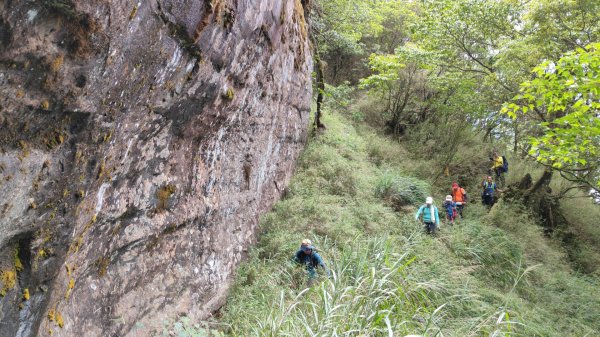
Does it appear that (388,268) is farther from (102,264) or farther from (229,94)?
(229,94)

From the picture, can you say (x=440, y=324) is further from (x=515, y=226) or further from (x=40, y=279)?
(x=515, y=226)

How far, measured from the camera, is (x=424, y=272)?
15.8ft

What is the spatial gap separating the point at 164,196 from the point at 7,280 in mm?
1980

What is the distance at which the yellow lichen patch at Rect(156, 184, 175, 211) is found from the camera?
453 centimetres

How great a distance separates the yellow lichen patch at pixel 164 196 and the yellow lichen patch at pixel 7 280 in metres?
1.78

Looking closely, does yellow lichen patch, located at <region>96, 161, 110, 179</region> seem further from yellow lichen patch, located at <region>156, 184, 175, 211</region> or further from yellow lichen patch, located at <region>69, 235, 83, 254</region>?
yellow lichen patch, located at <region>156, 184, 175, 211</region>

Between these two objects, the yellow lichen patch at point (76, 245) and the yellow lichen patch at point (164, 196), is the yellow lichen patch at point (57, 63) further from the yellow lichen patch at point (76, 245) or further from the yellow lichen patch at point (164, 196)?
the yellow lichen patch at point (164, 196)

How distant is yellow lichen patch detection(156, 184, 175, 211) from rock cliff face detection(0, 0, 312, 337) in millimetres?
20

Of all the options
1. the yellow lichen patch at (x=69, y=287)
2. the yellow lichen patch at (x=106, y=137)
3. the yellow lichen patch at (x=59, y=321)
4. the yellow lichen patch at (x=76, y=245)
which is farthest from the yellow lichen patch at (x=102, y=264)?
the yellow lichen patch at (x=106, y=137)

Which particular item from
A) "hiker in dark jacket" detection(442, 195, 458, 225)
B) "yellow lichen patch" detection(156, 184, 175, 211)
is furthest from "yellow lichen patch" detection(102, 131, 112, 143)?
"hiker in dark jacket" detection(442, 195, 458, 225)

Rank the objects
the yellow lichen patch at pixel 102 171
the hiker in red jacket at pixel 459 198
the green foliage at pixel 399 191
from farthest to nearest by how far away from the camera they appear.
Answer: the hiker in red jacket at pixel 459 198 < the green foliage at pixel 399 191 < the yellow lichen patch at pixel 102 171

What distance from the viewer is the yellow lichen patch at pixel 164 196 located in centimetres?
453

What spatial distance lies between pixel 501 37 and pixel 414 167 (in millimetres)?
5067

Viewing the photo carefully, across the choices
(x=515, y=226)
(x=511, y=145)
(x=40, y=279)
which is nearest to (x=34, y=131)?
(x=40, y=279)
